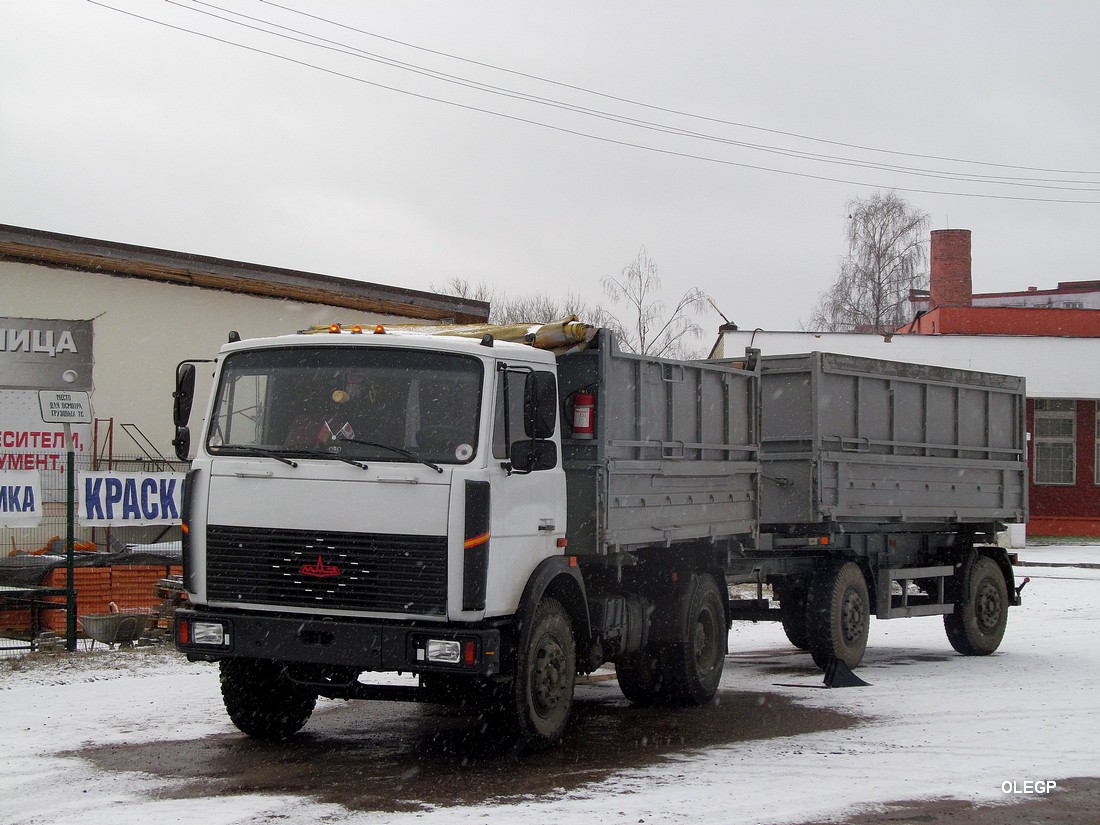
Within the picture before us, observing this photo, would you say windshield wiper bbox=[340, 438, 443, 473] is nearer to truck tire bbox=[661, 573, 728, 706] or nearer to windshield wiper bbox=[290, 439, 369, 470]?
windshield wiper bbox=[290, 439, 369, 470]

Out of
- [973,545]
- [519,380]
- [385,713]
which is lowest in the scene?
[385,713]

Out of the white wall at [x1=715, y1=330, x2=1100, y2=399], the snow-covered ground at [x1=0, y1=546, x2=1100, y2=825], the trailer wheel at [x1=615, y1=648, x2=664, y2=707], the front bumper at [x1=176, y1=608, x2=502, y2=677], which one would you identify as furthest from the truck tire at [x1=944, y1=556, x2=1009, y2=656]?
the white wall at [x1=715, y1=330, x2=1100, y2=399]

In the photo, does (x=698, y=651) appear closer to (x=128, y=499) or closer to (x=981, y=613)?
(x=981, y=613)

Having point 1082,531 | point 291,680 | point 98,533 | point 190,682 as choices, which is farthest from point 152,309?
point 1082,531

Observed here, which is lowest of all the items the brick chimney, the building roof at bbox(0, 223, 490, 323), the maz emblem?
the maz emblem

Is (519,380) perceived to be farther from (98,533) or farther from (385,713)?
(98,533)

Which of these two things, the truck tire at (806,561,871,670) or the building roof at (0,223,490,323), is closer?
the truck tire at (806,561,871,670)

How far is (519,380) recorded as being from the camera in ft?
27.5

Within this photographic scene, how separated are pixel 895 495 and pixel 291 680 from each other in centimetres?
737

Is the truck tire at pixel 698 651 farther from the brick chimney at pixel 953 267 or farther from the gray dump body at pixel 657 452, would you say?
the brick chimney at pixel 953 267

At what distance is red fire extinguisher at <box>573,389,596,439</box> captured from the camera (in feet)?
29.7

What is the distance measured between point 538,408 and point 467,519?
933mm

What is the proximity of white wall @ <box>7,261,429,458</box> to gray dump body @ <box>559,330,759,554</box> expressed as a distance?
438 inches

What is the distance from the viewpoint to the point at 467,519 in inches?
301
